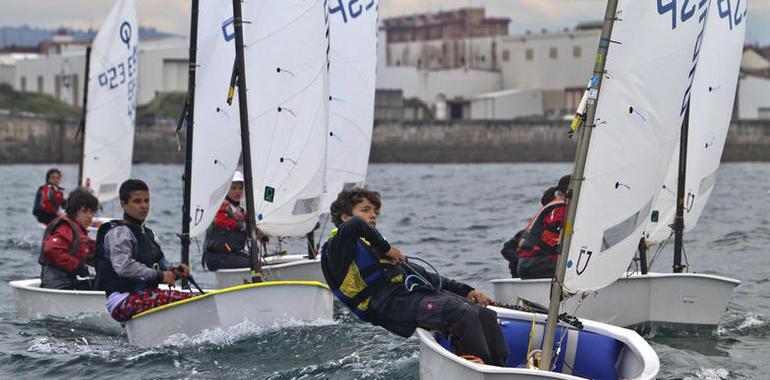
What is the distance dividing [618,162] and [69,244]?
547 cm

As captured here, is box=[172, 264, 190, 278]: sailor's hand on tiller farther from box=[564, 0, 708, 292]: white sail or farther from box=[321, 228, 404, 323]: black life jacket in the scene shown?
box=[564, 0, 708, 292]: white sail

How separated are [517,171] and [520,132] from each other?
10417mm

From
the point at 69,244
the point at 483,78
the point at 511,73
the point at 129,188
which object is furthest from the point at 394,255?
the point at 511,73

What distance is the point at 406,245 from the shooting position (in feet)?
64.5

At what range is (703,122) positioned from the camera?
11141 mm

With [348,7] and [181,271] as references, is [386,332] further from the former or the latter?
[348,7]

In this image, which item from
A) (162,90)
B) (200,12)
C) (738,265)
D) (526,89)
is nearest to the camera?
(200,12)

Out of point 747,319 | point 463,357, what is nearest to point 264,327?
point 463,357

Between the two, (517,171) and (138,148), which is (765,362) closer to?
(517,171)

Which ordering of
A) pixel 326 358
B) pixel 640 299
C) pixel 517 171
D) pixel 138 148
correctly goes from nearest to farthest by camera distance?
pixel 326 358, pixel 640 299, pixel 517 171, pixel 138 148

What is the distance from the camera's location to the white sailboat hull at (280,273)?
454 inches

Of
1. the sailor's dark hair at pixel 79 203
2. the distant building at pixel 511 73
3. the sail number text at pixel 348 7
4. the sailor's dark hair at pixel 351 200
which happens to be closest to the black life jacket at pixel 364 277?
the sailor's dark hair at pixel 351 200

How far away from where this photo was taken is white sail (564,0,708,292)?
6.57 m

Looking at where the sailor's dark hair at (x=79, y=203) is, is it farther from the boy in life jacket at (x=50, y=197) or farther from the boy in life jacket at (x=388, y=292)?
the boy in life jacket at (x=50, y=197)
